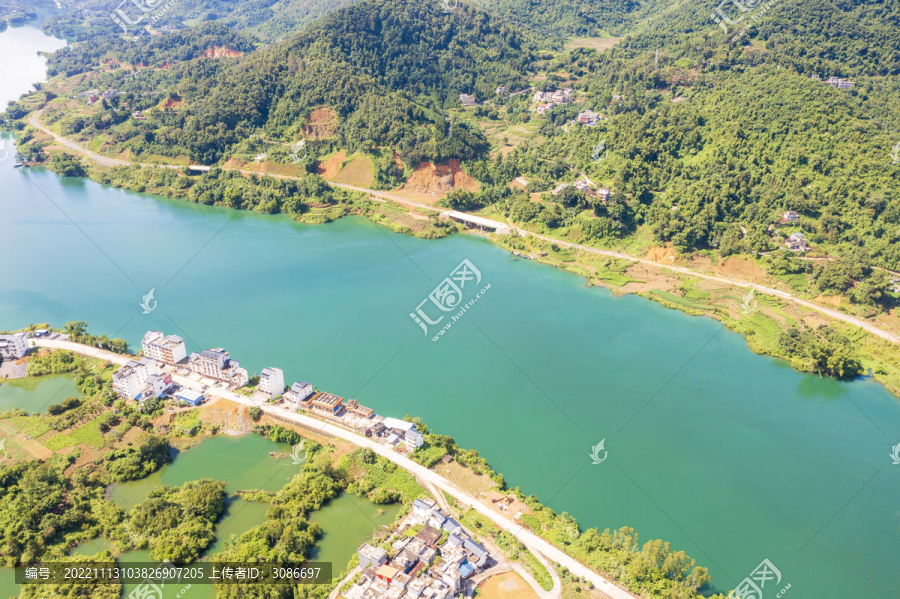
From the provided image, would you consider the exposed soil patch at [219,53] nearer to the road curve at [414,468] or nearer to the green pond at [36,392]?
the road curve at [414,468]

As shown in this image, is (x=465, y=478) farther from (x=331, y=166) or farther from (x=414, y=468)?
(x=331, y=166)

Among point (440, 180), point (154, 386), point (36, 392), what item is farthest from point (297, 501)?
point (440, 180)

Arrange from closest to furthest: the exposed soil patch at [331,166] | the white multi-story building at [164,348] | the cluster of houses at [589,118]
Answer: the white multi-story building at [164,348] < the exposed soil patch at [331,166] < the cluster of houses at [589,118]

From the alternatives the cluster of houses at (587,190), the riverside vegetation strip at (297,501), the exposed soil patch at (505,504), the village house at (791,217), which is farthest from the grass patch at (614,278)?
the exposed soil patch at (505,504)

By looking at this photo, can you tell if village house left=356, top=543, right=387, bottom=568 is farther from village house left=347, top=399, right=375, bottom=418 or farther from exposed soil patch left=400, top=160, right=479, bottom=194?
exposed soil patch left=400, top=160, right=479, bottom=194

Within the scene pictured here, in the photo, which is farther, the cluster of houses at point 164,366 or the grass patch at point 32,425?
the cluster of houses at point 164,366

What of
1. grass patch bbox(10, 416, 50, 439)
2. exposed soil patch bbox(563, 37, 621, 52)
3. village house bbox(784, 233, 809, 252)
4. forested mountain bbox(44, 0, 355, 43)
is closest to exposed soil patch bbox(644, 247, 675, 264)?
village house bbox(784, 233, 809, 252)

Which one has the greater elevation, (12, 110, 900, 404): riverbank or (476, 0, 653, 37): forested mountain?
(476, 0, 653, 37): forested mountain

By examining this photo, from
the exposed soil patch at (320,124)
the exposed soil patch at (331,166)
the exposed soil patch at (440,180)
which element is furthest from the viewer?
the exposed soil patch at (320,124)
